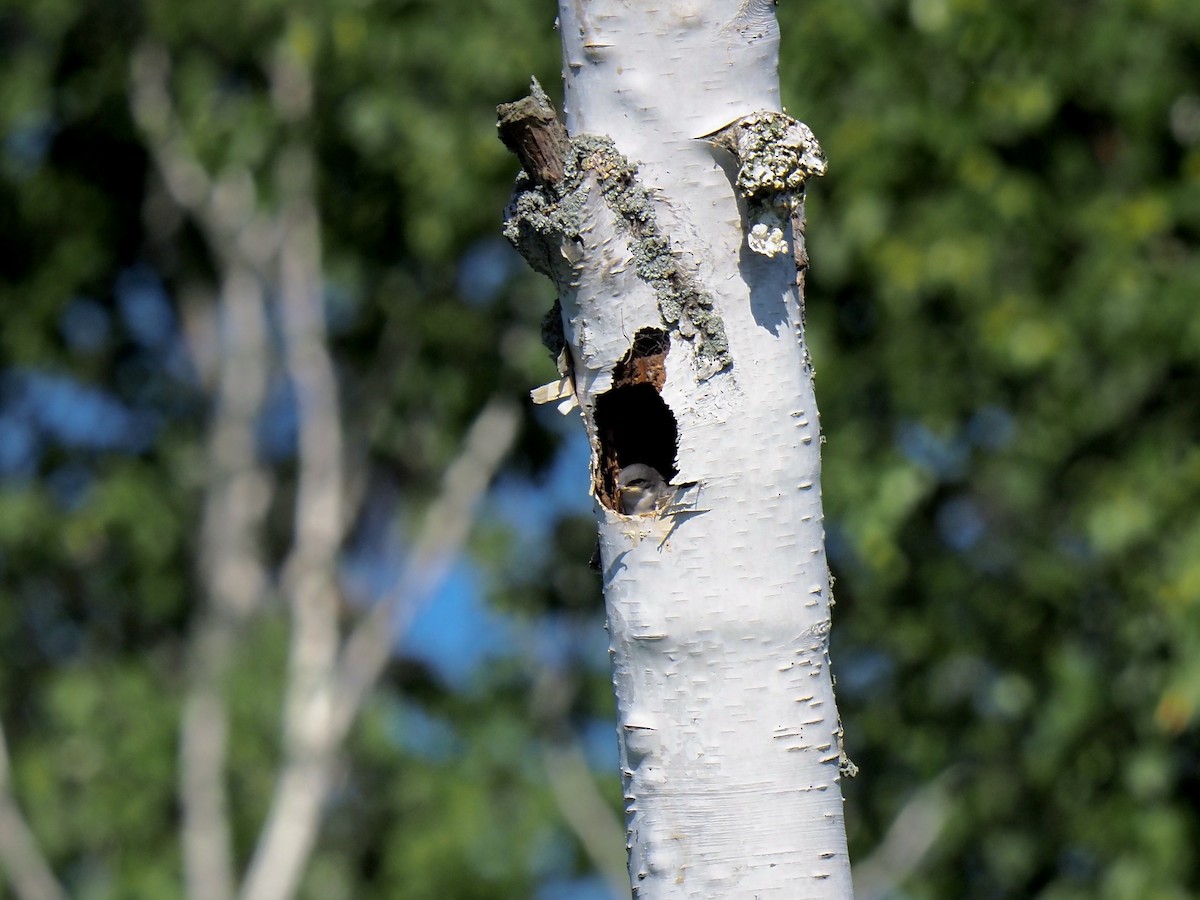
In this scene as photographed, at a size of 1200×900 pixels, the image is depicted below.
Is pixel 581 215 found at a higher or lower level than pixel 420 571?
lower

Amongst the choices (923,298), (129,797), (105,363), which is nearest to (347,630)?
(129,797)

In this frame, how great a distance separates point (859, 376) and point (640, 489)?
267cm

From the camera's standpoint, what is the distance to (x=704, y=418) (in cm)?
99

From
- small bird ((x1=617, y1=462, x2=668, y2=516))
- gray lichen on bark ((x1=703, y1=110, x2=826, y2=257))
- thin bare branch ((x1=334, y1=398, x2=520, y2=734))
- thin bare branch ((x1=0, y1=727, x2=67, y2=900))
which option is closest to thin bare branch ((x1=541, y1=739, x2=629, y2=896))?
thin bare branch ((x1=334, y1=398, x2=520, y2=734))

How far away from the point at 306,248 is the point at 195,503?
1.49m

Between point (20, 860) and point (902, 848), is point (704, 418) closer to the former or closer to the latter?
point (902, 848)

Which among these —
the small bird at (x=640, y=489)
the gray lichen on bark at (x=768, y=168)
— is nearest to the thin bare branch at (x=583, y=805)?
the small bird at (x=640, y=489)

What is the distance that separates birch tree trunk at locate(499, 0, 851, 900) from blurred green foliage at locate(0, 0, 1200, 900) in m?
2.16

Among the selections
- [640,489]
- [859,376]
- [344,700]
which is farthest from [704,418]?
[344,700]

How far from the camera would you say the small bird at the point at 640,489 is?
39.7 inches

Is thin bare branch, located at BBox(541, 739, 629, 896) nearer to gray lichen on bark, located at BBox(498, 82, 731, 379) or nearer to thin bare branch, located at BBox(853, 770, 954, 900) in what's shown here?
thin bare branch, located at BBox(853, 770, 954, 900)

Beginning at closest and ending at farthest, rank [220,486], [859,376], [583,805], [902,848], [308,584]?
[859,376] < [902,848] < [308,584] < [583,805] < [220,486]

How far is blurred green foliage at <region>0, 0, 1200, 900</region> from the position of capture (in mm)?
3299

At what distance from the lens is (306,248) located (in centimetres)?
466
